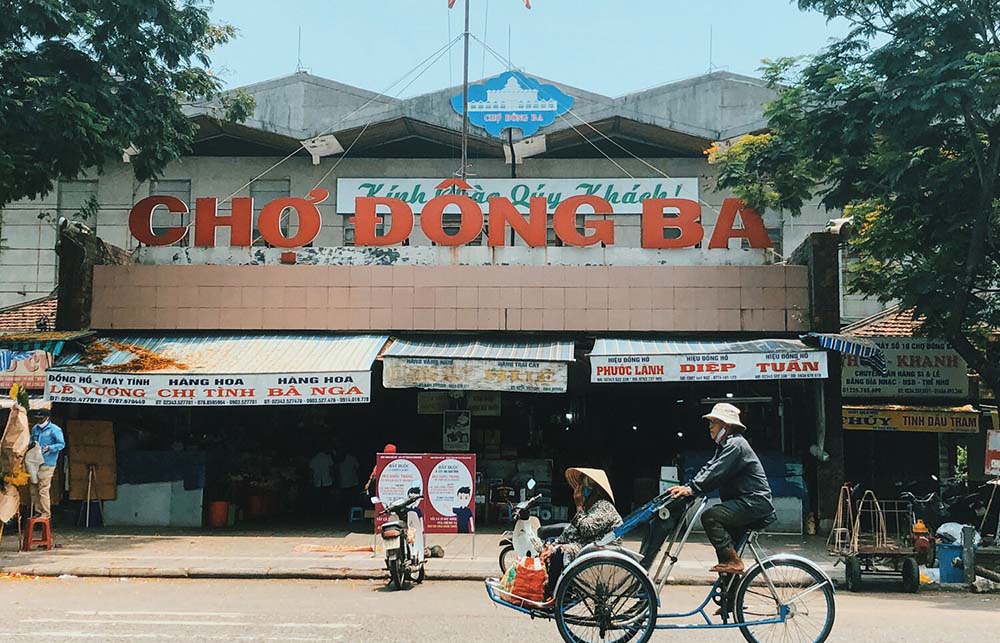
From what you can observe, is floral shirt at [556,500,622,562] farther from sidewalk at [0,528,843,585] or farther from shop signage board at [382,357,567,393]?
shop signage board at [382,357,567,393]

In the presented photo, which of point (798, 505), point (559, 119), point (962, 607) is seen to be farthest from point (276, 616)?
point (559, 119)

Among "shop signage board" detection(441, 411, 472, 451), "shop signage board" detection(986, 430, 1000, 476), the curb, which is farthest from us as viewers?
"shop signage board" detection(441, 411, 472, 451)

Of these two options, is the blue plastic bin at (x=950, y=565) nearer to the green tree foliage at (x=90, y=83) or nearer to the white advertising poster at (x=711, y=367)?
the white advertising poster at (x=711, y=367)

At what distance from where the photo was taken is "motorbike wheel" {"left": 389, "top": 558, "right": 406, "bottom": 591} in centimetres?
1090

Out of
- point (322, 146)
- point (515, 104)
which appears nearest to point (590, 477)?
point (515, 104)

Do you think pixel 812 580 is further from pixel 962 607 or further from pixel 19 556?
pixel 19 556

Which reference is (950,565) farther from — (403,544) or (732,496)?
(403,544)

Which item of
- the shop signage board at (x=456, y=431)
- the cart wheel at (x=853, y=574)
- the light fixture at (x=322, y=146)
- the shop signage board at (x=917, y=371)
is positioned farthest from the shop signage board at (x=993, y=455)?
the light fixture at (x=322, y=146)

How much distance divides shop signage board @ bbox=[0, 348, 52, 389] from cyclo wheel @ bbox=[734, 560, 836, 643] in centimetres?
1256

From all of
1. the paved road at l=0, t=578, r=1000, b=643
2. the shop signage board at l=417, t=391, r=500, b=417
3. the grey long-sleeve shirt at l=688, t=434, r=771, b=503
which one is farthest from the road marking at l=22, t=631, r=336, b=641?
the shop signage board at l=417, t=391, r=500, b=417

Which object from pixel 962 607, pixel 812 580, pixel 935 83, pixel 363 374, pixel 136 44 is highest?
pixel 136 44

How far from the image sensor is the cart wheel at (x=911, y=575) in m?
11.6

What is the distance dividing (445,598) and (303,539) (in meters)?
5.68

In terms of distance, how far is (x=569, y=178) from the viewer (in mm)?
25859
